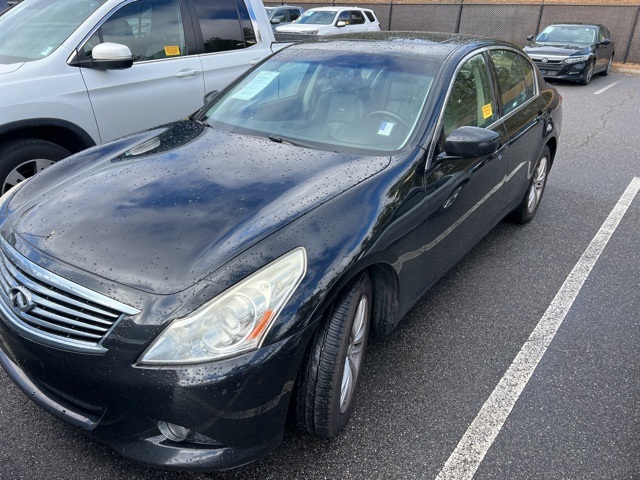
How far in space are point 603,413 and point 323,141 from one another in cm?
194

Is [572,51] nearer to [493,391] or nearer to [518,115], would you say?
[518,115]

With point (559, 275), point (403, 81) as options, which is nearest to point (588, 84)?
point (559, 275)

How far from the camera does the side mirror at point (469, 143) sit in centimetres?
266

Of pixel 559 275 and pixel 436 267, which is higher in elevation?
pixel 436 267

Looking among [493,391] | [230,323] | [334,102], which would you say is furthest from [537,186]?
[230,323]

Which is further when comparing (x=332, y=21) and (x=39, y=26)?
(x=332, y=21)

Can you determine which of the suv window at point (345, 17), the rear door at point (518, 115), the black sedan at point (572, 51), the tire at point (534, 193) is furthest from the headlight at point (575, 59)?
the rear door at point (518, 115)

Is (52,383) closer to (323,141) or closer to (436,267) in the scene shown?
(323,141)

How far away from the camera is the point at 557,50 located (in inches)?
487

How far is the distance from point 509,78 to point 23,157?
3.53 m

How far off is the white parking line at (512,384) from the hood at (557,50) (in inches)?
381

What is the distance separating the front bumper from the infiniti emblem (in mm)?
105

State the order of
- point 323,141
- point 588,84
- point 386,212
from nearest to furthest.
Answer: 1. point 386,212
2. point 323,141
3. point 588,84

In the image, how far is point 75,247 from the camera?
1967 millimetres
